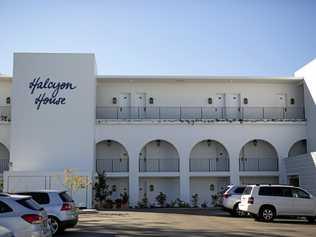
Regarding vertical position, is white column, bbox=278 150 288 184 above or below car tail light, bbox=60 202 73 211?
above

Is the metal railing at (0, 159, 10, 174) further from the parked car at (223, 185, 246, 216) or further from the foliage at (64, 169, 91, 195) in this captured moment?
the parked car at (223, 185, 246, 216)

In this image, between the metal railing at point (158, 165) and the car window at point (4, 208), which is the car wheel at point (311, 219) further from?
the car window at point (4, 208)

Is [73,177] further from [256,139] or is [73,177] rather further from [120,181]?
[256,139]

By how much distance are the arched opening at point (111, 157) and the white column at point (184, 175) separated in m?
4.19

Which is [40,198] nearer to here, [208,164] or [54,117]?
[54,117]

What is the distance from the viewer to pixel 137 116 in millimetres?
36969

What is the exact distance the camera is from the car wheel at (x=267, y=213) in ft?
71.0

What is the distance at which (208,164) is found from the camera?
36.6 meters

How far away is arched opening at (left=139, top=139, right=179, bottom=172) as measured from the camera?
3619 cm

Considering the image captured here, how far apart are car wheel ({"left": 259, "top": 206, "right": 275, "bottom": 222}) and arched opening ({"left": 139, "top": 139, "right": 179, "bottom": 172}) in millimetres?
14592

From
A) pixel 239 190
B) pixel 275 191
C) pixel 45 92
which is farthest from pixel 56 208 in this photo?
pixel 45 92

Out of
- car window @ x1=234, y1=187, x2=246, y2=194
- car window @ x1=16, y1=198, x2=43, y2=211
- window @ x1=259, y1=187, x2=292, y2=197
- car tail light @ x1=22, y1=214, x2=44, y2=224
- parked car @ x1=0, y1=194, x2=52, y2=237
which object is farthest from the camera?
car window @ x1=234, y1=187, x2=246, y2=194

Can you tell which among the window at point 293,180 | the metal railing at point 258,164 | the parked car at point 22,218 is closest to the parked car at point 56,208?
the parked car at point 22,218

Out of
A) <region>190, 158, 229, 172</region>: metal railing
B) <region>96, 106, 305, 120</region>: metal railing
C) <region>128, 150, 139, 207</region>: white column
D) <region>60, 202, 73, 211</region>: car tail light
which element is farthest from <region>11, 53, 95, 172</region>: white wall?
<region>60, 202, 73, 211</region>: car tail light
